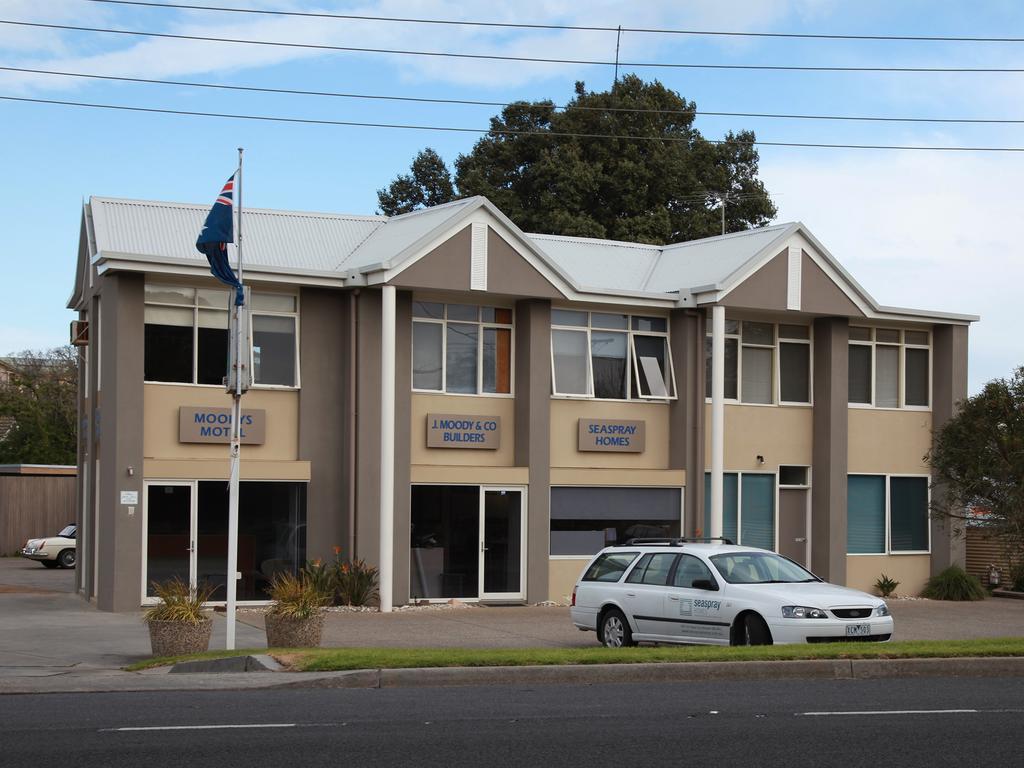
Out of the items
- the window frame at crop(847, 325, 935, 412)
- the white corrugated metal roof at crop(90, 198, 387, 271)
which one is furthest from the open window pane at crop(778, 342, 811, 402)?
the white corrugated metal roof at crop(90, 198, 387, 271)

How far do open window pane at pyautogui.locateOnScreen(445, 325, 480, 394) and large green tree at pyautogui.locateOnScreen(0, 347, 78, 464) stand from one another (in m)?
31.4

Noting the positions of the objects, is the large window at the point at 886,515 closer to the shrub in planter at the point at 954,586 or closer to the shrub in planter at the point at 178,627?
the shrub in planter at the point at 954,586

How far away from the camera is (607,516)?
93.0ft

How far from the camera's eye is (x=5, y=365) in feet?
224

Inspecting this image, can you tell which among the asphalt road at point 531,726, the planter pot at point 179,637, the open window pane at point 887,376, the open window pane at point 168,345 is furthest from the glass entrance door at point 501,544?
the asphalt road at point 531,726

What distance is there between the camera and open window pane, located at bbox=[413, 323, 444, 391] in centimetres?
2689

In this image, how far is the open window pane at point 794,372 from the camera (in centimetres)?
3080

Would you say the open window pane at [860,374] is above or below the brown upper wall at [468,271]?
below

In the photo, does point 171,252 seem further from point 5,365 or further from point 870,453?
point 5,365

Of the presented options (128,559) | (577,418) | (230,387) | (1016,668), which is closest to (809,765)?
(1016,668)

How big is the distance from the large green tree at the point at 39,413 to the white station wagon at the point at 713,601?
131 feet

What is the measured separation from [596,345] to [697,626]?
11.5m

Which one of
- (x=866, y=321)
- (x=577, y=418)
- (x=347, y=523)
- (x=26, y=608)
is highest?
(x=866, y=321)

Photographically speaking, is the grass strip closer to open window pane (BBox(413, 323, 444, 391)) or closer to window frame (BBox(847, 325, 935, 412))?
open window pane (BBox(413, 323, 444, 391))
